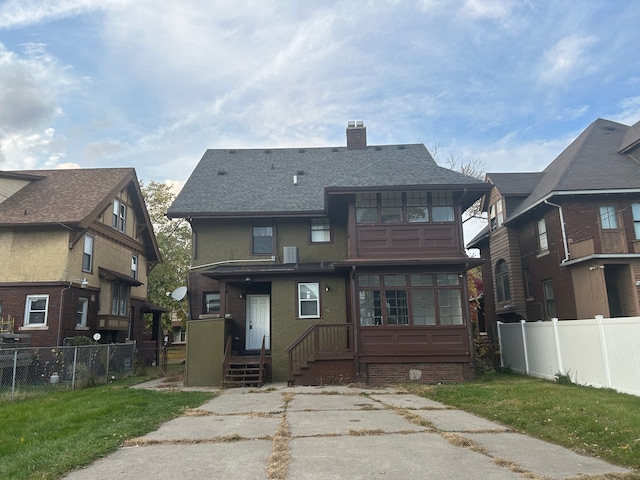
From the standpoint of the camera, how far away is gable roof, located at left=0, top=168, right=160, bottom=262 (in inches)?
628

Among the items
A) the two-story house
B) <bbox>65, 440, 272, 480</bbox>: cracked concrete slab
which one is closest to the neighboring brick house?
the two-story house

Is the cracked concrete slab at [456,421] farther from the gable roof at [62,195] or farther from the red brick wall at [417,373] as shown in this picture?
the gable roof at [62,195]

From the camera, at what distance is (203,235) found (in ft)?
53.5

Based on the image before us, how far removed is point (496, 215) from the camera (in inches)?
816

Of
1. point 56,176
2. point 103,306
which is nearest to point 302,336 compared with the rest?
point 103,306

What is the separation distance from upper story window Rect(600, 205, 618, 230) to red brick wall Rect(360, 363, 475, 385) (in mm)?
7366

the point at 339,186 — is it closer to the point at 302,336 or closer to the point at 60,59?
the point at 302,336

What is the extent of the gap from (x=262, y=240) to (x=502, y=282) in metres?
11.4

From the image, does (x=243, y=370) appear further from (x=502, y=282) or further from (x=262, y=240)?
(x=502, y=282)

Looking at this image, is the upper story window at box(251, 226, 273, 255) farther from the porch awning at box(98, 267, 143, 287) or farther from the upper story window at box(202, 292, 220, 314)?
the porch awning at box(98, 267, 143, 287)

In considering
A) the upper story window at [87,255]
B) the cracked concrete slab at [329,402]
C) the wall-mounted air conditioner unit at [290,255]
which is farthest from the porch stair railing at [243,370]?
the upper story window at [87,255]

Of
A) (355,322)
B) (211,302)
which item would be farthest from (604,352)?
(211,302)

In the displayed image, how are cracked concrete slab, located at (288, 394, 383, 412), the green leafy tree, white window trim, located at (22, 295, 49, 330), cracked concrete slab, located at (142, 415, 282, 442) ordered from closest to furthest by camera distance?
cracked concrete slab, located at (142, 415, 282, 442) < cracked concrete slab, located at (288, 394, 383, 412) < white window trim, located at (22, 295, 49, 330) < the green leafy tree

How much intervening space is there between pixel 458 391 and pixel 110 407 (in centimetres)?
771
